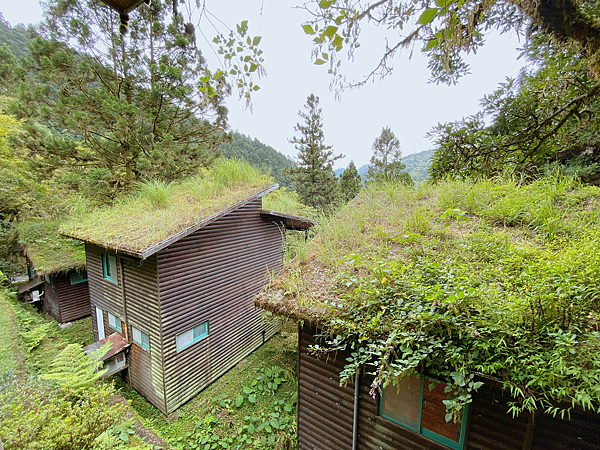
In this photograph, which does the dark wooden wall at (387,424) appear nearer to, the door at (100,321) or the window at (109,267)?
the window at (109,267)

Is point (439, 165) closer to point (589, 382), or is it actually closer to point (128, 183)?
point (589, 382)

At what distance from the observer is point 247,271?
8.12 m

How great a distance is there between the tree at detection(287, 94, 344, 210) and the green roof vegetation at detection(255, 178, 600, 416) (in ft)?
56.6

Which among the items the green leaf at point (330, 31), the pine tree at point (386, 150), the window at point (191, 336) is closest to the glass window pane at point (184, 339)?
the window at point (191, 336)

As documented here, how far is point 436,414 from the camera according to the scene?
9.37 ft

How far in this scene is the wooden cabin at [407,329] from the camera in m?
2.21

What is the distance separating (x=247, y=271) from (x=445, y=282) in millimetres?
6486

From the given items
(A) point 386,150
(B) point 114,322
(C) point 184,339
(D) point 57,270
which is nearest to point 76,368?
(B) point 114,322

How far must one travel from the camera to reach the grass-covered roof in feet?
18.6

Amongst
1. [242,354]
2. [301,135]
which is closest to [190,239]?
[242,354]

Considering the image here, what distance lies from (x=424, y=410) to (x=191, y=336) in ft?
19.1

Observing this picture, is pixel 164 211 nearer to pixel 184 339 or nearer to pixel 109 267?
pixel 109 267

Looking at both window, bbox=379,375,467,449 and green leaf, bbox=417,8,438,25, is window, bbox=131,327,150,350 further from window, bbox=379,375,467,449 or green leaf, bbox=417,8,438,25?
green leaf, bbox=417,8,438,25

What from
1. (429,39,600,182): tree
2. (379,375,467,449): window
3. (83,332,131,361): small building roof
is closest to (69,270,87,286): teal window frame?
(83,332,131,361): small building roof
